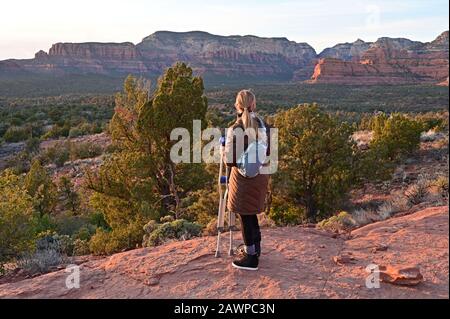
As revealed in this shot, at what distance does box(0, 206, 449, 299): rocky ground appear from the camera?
4344 mm

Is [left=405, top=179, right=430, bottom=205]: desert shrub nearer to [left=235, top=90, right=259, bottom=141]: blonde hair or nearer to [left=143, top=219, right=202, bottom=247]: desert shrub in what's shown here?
[left=143, top=219, right=202, bottom=247]: desert shrub

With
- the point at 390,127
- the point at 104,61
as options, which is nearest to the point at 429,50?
the point at 104,61

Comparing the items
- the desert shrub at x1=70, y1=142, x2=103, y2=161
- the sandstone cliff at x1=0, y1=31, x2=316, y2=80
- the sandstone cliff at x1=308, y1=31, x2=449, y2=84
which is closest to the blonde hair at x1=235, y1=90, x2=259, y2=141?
the desert shrub at x1=70, y1=142, x2=103, y2=161

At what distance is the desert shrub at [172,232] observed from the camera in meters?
7.68

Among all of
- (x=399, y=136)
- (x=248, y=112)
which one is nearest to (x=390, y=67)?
(x=399, y=136)

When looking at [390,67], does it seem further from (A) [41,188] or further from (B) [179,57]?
(A) [41,188]

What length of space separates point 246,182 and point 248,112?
0.73 metres

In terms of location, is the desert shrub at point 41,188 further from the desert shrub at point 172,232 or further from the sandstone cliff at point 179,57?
the sandstone cliff at point 179,57

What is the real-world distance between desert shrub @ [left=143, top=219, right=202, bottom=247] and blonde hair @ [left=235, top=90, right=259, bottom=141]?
3333mm

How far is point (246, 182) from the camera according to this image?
4.77 m

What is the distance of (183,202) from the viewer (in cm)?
1219
